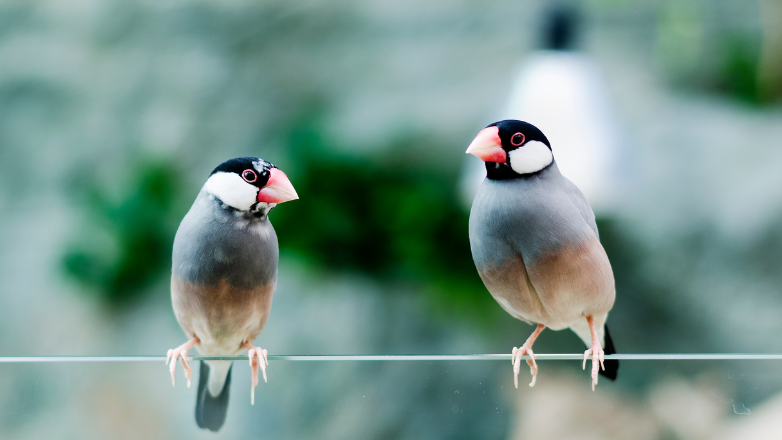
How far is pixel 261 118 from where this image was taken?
83.0 inches

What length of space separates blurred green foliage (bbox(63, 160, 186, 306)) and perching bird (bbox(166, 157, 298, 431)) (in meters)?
1.23

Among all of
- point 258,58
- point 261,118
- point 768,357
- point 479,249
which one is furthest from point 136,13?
point 768,357

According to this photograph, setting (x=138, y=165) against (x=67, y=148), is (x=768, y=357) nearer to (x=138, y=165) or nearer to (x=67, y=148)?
(x=138, y=165)

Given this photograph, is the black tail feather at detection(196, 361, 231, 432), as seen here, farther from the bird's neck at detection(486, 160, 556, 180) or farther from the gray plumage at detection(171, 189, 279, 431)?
the bird's neck at detection(486, 160, 556, 180)

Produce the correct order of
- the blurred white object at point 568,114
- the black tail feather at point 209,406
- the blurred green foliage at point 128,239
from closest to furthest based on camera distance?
1. the black tail feather at point 209,406
2. the blurred white object at point 568,114
3. the blurred green foliage at point 128,239

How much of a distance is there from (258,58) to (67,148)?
76 cm

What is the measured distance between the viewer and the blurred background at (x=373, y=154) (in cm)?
181

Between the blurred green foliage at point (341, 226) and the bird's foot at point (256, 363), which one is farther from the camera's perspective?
the blurred green foliage at point (341, 226)

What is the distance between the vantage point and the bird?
2.39 ft

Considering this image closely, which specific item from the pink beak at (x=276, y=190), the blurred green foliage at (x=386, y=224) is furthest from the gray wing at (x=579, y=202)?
the blurred green foliage at (x=386, y=224)

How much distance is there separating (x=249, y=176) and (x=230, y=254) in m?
0.10

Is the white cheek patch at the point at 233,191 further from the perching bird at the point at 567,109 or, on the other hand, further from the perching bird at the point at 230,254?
the perching bird at the point at 567,109

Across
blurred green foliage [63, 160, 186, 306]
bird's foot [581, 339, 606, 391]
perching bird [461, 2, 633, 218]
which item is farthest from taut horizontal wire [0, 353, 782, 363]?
blurred green foliage [63, 160, 186, 306]

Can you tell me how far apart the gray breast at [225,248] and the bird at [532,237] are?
0.91 feet
